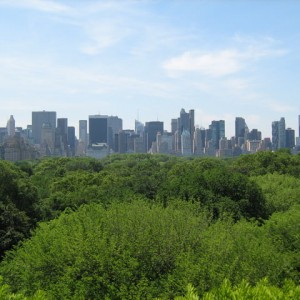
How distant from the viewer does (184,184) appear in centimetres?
3562

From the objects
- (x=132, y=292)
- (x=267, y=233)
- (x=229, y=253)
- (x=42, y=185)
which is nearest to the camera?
(x=132, y=292)

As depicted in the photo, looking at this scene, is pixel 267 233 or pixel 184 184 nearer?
pixel 267 233

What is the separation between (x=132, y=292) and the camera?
17078 millimetres

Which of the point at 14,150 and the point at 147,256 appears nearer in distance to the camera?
the point at 147,256

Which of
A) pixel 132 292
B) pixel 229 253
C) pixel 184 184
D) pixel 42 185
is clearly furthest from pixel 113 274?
pixel 42 185

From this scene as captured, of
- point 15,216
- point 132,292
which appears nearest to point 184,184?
point 15,216

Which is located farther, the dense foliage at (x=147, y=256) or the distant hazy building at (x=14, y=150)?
the distant hazy building at (x=14, y=150)

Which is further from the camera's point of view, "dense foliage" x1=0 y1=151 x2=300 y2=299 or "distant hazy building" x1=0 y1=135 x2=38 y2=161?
"distant hazy building" x1=0 y1=135 x2=38 y2=161

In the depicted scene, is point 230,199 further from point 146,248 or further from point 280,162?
point 280,162

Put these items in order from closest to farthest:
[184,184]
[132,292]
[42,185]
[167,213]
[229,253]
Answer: [132,292] → [229,253] → [167,213] → [184,184] → [42,185]

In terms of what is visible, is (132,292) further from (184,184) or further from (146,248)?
(184,184)

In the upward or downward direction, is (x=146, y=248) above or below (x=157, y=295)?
above

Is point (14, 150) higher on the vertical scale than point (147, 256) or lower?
higher

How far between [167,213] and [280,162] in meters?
44.3
